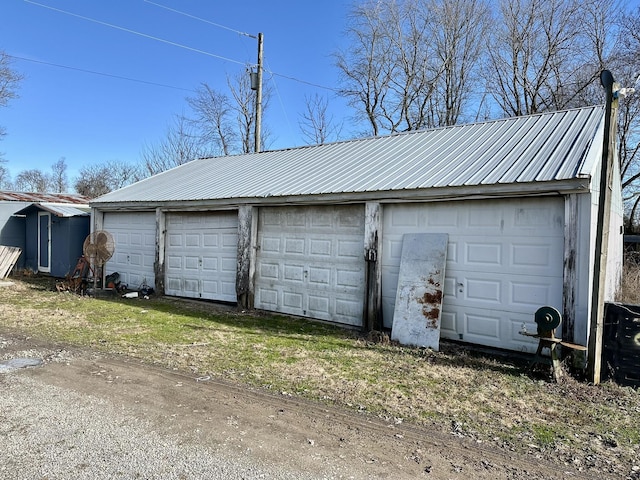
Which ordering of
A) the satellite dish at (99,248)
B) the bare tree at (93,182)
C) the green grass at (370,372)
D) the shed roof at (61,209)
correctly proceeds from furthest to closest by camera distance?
1. the bare tree at (93,182)
2. the shed roof at (61,209)
3. the satellite dish at (99,248)
4. the green grass at (370,372)

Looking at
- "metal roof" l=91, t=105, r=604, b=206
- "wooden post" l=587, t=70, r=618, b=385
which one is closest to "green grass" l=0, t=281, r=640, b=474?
"wooden post" l=587, t=70, r=618, b=385

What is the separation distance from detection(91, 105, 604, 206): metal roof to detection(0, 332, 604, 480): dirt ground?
399 cm

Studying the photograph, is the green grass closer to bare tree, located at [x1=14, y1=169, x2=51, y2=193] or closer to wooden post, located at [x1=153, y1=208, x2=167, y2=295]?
wooden post, located at [x1=153, y1=208, x2=167, y2=295]

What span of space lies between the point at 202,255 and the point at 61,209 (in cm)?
749

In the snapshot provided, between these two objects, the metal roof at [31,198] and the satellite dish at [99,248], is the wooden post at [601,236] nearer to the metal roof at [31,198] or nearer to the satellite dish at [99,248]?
the satellite dish at [99,248]

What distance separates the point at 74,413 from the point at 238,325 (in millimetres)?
4406

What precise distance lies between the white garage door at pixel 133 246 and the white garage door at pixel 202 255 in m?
0.71

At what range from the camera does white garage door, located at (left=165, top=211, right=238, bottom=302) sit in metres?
10.5

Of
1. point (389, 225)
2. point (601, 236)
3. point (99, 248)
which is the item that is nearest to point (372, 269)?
point (389, 225)

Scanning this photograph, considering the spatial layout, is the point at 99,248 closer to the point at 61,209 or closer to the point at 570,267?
the point at 61,209

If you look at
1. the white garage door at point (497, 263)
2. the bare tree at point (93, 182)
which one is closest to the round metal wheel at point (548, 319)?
the white garage door at point (497, 263)

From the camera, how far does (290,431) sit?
3.82m

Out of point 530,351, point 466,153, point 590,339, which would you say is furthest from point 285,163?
point 590,339

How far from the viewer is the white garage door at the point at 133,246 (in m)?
12.1
